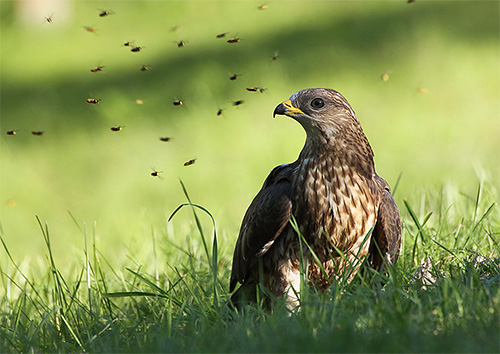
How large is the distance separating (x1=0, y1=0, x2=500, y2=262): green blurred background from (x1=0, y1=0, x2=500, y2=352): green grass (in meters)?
0.03

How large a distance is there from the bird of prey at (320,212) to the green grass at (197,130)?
316 mm

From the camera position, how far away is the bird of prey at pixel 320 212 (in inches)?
174

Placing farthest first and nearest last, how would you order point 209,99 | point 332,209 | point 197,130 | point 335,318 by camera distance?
point 209,99, point 197,130, point 332,209, point 335,318

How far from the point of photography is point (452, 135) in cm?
890

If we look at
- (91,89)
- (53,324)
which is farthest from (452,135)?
(53,324)

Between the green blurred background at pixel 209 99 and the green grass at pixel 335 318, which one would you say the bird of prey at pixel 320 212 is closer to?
the green grass at pixel 335 318

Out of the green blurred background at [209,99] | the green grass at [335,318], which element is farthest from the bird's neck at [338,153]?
the green blurred background at [209,99]

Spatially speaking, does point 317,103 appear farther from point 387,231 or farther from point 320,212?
point 387,231

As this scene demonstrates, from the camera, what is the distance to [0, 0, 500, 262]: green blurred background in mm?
8414

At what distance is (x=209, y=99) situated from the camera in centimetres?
988

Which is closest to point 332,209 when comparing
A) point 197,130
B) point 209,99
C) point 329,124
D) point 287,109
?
point 329,124

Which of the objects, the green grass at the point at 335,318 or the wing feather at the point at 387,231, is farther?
the wing feather at the point at 387,231

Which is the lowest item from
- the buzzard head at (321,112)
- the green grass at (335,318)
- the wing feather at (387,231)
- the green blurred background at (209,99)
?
the green grass at (335,318)

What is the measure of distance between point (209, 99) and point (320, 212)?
5.68m
